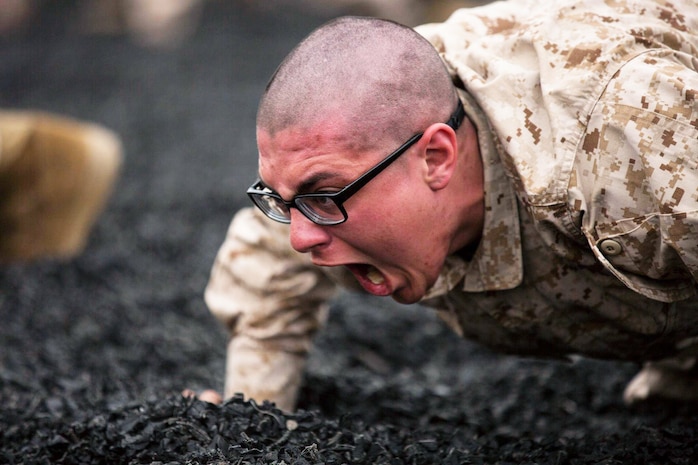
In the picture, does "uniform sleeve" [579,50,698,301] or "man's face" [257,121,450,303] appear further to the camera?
"man's face" [257,121,450,303]

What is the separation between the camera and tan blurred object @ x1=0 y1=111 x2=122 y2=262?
16.1ft

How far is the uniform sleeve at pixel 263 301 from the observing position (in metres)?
2.84

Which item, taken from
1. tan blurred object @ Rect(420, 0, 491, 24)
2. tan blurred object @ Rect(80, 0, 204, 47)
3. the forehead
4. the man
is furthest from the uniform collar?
tan blurred object @ Rect(80, 0, 204, 47)

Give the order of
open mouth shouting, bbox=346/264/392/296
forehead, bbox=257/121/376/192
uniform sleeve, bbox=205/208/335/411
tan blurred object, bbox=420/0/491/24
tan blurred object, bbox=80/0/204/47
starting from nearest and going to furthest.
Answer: forehead, bbox=257/121/376/192, open mouth shouting, bbox=346/264/392/296, uniform sleeve, bbox=205/208/335/411, tan blurred object, bbox=420/0/491/24, tan blurred object, bbox=80/0/204/47

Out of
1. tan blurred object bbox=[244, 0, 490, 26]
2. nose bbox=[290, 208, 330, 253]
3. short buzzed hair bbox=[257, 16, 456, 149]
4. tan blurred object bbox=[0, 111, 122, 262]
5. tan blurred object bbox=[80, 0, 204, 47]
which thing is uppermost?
short buzzed hair bbox=[257, 16, 456, 149]

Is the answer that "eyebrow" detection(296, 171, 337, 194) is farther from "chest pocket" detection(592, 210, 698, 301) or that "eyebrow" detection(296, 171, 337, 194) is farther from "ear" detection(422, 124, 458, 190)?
"chest pocket" detection(592, 210, 698, 301)

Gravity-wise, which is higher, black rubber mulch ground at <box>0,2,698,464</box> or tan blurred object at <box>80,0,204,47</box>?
black rubber mulch ground at <box>0,2,698,464</box>

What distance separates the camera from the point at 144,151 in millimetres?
7367

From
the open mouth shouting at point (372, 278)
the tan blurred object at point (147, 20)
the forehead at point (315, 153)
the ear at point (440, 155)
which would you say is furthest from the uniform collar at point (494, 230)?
the tan blurred object at point (147, 20)

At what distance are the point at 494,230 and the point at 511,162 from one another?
0.24m

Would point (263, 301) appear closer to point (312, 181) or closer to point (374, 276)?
point (374, 276)

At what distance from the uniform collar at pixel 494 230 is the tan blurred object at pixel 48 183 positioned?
327cm

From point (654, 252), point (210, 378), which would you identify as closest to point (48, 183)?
point (210, 378)

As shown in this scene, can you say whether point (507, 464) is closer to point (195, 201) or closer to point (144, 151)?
point (195, 201)
